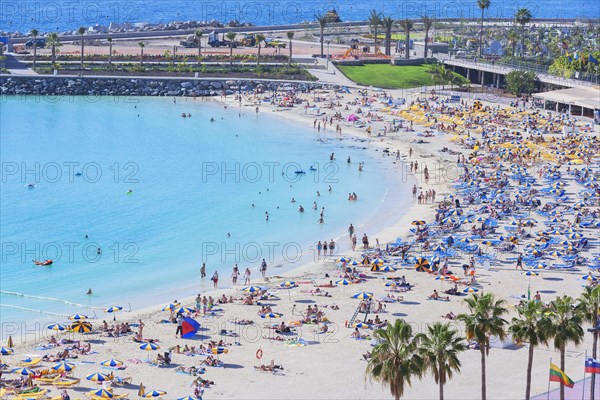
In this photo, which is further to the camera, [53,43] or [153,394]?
[53,43]

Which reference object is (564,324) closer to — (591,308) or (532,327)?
(532,327)

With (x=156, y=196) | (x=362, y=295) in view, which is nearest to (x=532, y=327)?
(x=362, y=295)

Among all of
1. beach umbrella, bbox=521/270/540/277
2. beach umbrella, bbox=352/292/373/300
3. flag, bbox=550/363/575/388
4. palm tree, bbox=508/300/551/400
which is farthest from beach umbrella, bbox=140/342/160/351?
beach umbrella, bbox=521/270/540/277

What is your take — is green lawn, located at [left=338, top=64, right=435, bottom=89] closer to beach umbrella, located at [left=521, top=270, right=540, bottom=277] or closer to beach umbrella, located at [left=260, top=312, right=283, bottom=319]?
beach umbrella, located at [left=521, top=270, right=540, bottom=277]

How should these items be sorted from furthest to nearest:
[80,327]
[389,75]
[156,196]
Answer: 1. [389,75]
2. [156,196]
3. [80,327]

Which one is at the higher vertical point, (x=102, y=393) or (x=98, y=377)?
(x=98, y=377)

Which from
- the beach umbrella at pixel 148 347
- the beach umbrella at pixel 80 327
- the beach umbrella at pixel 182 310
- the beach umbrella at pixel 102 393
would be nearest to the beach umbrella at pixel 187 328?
the beach umbrella at pixel 148 347
